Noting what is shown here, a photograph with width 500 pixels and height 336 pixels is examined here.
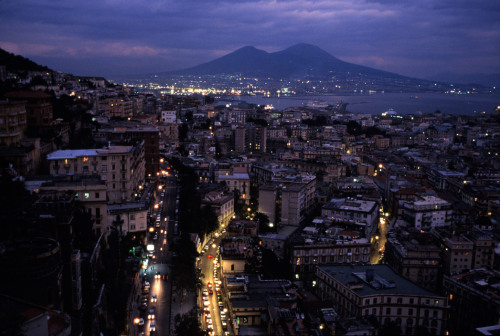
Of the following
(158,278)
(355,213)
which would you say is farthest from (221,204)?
(158,278)

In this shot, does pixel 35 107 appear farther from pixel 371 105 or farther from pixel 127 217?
pixel 371 105

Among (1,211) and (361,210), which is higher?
(1,211)

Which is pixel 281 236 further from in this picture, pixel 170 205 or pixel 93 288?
pixel 93 288

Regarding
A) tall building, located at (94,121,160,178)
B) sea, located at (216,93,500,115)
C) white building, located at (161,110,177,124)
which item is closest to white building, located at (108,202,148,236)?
tall building, located at (94,121,160,178)

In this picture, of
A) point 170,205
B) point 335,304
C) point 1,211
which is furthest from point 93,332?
point 170,205

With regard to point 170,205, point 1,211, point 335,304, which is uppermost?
point 1,211

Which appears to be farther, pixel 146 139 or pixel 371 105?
pixel 371 105
